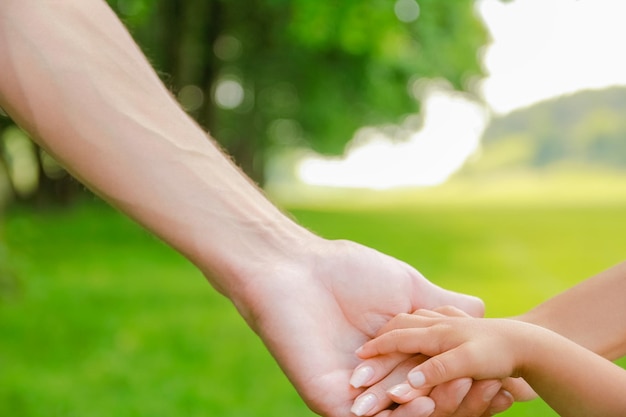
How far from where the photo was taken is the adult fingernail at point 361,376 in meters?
1.97

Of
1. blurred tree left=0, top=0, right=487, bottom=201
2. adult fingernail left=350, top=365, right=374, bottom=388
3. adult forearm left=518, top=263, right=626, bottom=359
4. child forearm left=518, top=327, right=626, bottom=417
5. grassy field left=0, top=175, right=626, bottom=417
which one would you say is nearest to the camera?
child forearm left=518, top=327, right=626, bottom=417

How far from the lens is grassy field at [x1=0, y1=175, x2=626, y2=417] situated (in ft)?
17.1

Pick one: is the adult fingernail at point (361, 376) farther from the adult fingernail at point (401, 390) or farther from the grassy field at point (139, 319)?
the grassy field at point (139, 319)

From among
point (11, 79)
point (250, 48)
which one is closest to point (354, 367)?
point (11, 79)

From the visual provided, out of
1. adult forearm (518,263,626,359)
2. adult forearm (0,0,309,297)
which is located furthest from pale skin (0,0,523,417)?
adult forearm (518,263,626,359)

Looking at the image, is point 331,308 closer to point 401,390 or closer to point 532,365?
point 401,390

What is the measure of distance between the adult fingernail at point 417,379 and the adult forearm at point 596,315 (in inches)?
20.2

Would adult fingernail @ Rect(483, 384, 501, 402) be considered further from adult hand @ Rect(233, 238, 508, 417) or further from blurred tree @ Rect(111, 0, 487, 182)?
blurred tree @ Rect(111, 0, 487, 182)

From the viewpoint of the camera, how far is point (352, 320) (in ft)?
7.18

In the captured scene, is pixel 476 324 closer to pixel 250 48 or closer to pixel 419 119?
pixel 250 48

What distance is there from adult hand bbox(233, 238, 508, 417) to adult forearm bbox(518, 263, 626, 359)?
0.78ft

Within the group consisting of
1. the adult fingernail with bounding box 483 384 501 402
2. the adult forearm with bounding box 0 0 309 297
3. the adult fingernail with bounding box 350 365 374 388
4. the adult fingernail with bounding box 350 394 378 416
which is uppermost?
the adult forearm with bounding box 0 0 309 297

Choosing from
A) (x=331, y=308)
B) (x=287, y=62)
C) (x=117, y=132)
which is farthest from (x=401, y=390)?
(x=287, y=62)

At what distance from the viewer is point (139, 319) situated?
717 cm
